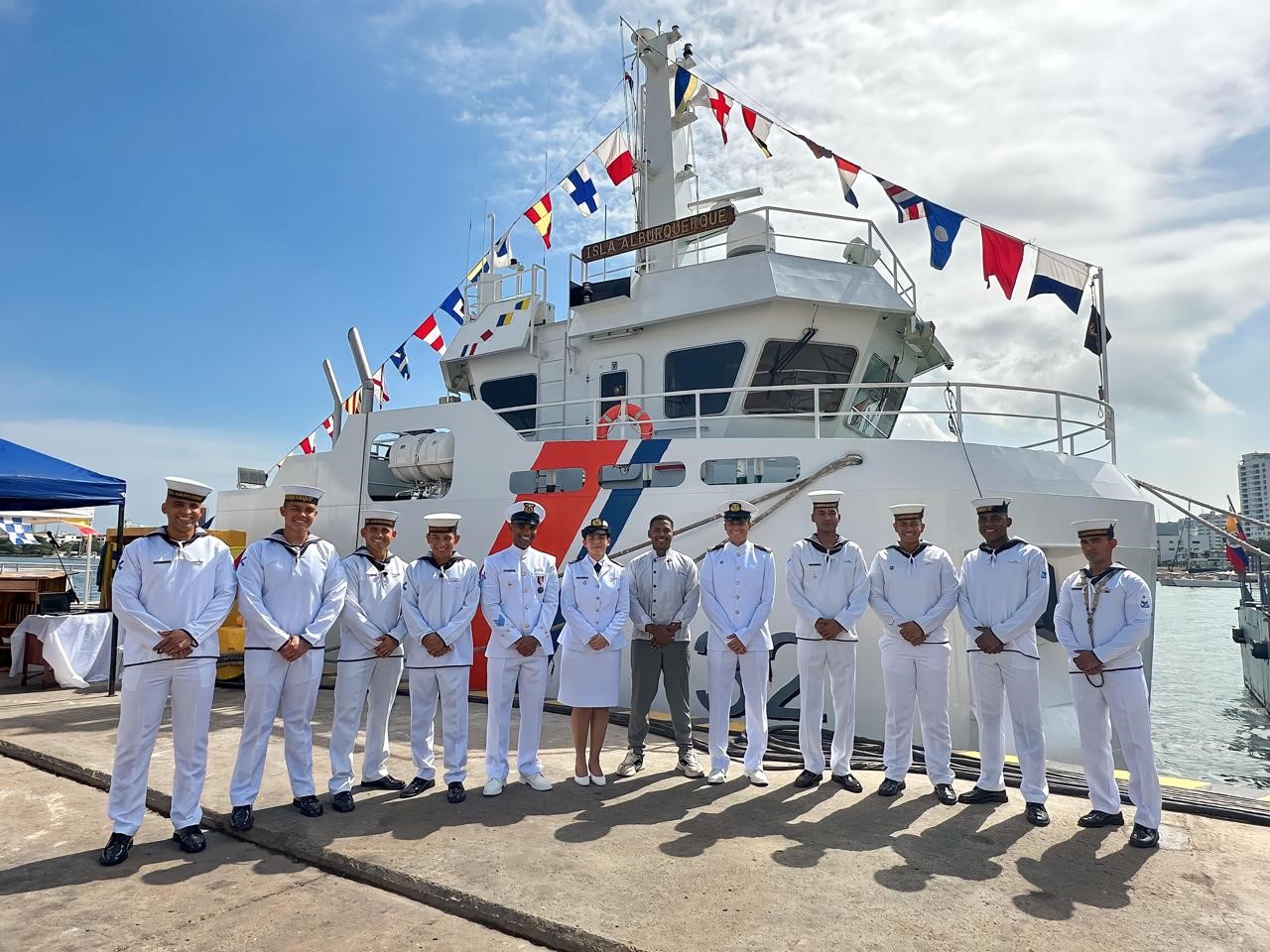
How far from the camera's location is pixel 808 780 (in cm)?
443

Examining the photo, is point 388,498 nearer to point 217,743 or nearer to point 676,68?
point 217,743

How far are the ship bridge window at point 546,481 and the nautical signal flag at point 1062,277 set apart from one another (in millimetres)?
4838

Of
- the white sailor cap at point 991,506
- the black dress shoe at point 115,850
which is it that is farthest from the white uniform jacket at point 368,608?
the white sailor cap at point 991,506

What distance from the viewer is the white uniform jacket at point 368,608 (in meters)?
4.30

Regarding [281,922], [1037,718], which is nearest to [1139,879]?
[1037,718]

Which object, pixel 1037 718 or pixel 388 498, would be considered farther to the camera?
pixel 388 498

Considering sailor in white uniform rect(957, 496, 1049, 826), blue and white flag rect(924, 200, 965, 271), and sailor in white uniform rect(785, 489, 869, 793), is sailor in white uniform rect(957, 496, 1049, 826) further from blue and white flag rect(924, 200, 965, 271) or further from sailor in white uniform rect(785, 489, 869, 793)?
blue and white flag rect(924, 200, 965, 271)

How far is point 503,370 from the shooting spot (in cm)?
975

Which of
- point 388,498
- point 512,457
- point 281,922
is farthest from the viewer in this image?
point 388,498

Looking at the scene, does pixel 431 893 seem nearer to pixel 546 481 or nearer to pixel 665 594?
pixel 665 594

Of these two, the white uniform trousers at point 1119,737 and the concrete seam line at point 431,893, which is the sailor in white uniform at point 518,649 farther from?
the white uniform trousers at point 1119,737

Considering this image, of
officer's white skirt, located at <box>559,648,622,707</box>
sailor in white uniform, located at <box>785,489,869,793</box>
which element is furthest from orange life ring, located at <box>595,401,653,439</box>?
officer's white skirt, located at <box>559,648,622,707</box>

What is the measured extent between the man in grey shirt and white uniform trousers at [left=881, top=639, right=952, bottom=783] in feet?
3.91

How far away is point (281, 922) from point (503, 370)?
762cm
